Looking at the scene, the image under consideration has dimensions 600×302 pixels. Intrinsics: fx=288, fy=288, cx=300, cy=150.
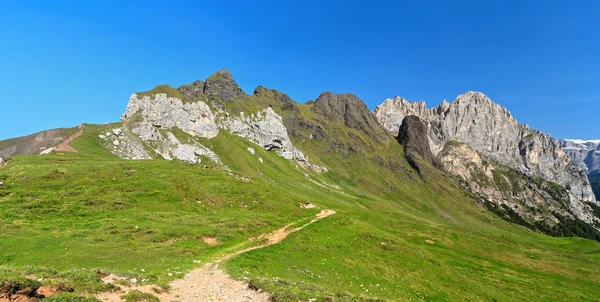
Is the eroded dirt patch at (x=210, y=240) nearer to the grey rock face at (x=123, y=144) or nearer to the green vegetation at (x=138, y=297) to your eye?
the green vegetation at (x=138, y=297)

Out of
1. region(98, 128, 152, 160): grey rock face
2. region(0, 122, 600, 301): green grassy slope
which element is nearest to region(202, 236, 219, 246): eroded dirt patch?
region(0, 122, 600, 301): green grassy slope

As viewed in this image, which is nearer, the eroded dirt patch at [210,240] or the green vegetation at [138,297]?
the green vegetation at [138,297]

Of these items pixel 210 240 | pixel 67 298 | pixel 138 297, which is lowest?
pixel 210 240

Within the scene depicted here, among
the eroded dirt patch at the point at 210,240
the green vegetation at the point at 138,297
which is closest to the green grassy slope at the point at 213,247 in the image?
the eroded dirt patch at the point at 210,240

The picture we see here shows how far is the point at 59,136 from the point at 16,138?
58.8 meters

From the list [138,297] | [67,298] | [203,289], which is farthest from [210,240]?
[67,298]

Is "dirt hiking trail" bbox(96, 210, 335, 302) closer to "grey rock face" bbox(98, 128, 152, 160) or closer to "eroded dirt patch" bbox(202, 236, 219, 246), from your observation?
"eroded dirt patch" bbox(202, 236, 219, 246)

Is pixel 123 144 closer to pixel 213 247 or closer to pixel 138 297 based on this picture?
pixel 213 247

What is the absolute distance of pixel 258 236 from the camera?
4369 centimetres

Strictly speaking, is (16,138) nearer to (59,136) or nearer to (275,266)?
(59,136)

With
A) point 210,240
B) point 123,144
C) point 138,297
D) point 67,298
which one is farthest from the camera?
point 123,144

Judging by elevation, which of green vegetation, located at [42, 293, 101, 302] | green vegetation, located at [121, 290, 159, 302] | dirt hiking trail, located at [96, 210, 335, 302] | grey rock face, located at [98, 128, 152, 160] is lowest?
dirt hiking trail, located at [96, 210, 335, 302]

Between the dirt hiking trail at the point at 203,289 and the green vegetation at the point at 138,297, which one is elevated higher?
the green vegetation at the point at 138,297

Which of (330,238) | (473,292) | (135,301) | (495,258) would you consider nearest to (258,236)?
(330,238)
